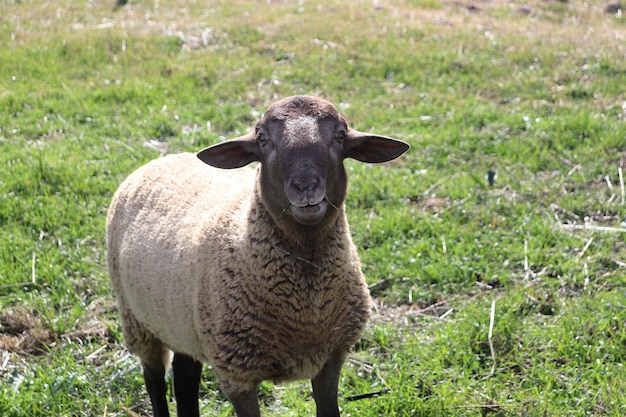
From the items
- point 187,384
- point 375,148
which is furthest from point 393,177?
point 187,384

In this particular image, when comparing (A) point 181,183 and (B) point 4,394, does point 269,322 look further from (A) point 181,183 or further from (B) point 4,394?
(B) point 4,394

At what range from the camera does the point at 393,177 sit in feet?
23.1

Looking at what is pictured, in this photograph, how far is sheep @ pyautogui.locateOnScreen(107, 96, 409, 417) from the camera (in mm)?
3564

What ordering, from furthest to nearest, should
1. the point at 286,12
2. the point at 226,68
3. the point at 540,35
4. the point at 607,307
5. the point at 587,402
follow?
the point at 286,12, the point at 540,35, the point at 226,68, the point at 607,307, the point at 587,402

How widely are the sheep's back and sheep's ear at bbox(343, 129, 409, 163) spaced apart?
0.65m

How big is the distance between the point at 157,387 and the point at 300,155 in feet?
5.93

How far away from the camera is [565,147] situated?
743 centimetres

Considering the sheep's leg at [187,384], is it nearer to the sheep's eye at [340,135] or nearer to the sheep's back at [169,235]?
the sheep's back at [169,235]

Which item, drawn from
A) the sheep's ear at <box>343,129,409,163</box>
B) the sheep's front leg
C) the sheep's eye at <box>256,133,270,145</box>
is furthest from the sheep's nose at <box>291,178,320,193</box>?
the sheep's front leg

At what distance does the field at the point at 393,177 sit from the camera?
4.61m

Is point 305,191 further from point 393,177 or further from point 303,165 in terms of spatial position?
point 393,177

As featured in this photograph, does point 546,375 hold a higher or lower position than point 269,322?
lower

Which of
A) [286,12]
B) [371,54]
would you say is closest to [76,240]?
[371,54]

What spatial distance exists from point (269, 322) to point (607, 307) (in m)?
2.47
